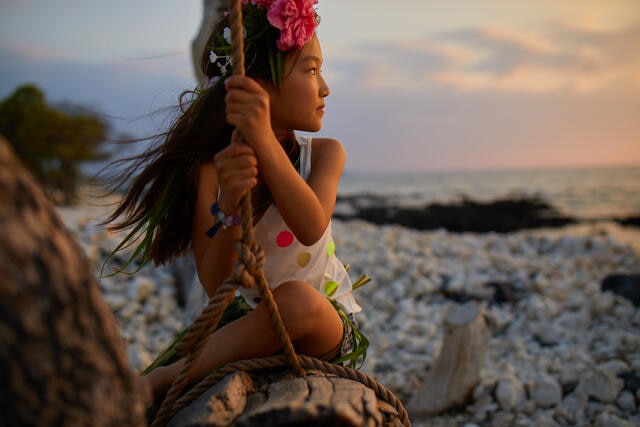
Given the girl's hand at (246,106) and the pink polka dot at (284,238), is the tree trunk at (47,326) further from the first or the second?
the pink polka dot at (284,238)

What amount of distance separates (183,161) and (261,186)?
32 centimetres

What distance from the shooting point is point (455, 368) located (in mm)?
3162

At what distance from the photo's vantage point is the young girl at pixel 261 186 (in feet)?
4.64

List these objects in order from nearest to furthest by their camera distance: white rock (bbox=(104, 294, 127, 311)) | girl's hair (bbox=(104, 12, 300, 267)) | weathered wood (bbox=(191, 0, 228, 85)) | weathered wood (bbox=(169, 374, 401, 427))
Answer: weathered wood (bbox=(169, 374, 401, 427)), girl's hair (bbox=(104, 12, 300, 267)), white rock (bbox=(104, 294, 127, 311)), weathered wood (bbox=(191, 0, 228, 85))

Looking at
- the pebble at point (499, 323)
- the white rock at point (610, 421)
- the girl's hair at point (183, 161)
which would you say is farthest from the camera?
the pebble at point (499, 323)

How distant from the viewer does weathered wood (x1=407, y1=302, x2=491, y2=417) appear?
10.2ft

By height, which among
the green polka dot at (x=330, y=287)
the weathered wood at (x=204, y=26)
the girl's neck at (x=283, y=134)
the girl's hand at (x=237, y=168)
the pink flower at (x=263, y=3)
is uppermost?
the weathered wood at (x=204, y=26)

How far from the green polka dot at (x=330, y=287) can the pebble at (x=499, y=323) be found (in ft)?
4.94

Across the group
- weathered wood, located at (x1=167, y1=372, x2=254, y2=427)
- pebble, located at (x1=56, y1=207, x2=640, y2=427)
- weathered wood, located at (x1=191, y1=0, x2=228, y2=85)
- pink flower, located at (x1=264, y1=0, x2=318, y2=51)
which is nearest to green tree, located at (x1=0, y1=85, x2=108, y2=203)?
pebble, located at (x1=56, y1=207, x2=640, y2=427)

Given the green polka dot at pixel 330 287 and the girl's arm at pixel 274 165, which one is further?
the green polka dot at pixel 330 287

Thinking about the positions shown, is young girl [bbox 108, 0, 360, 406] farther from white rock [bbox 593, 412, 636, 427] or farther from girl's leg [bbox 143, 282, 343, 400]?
white rock [bbox 593, 412, 636, 427]

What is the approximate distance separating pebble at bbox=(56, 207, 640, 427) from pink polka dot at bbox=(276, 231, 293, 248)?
1809 millimetres

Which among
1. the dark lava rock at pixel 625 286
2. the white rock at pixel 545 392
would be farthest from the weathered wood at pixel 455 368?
the dark lava rock at pixel 625 286

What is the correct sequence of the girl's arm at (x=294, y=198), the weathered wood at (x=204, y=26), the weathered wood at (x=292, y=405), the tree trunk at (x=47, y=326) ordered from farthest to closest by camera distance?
the weathered wood at (x=204, y=26), the girl's arm at (x=294, y=198), the weathered wood at (x=292, y=405), the tree trunk at (x=47, y=326)
